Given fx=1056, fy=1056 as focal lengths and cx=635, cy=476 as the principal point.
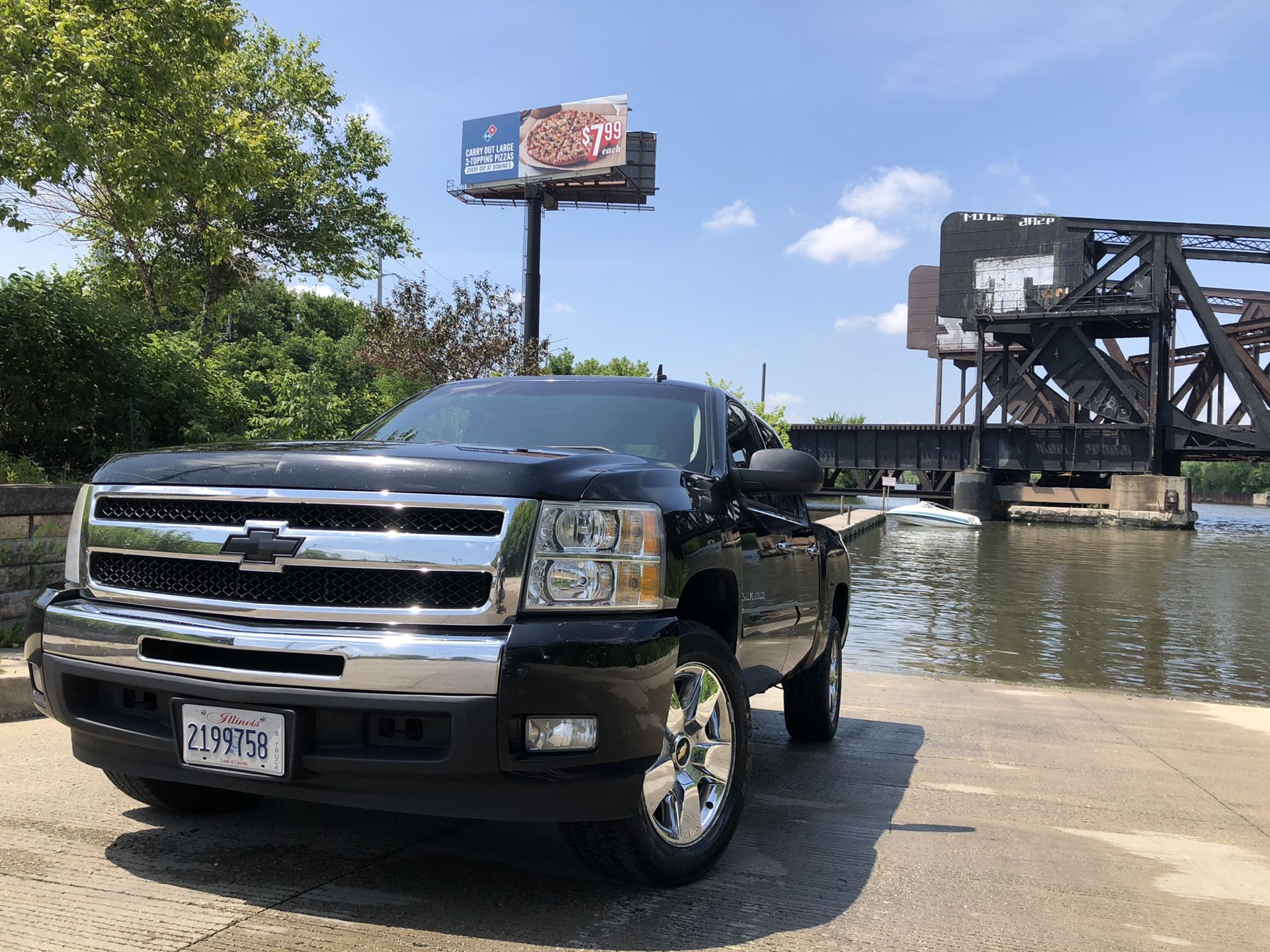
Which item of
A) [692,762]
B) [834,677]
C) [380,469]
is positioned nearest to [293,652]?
[380,469]

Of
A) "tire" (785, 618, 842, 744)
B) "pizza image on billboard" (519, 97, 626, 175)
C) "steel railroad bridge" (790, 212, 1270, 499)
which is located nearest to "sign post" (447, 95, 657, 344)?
"pizza image on billboard" (519, 97, 626, 175)

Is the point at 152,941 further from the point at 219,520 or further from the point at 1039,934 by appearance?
the point at 1039,934

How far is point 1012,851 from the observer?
13.7ft

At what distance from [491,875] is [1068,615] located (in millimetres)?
18901

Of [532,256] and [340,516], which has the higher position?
[532,256]

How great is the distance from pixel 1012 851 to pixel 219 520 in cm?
322

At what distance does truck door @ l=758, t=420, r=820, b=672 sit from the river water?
310 inches

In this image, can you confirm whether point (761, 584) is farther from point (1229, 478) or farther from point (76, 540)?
point (1229, 478)

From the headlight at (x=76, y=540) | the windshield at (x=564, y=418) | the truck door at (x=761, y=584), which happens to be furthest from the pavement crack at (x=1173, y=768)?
the headlight at (x=76, y=540)

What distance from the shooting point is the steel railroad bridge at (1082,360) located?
2422 inches

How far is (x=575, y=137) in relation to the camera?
2421 inches

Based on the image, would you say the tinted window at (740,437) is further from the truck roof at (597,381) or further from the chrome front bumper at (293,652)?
the chrome front bumper at (293,652)

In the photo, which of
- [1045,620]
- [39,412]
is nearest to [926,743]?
[39,412]

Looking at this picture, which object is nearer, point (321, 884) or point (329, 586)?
point (329, 586)
